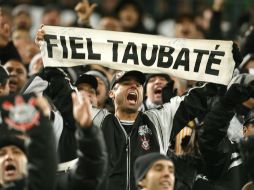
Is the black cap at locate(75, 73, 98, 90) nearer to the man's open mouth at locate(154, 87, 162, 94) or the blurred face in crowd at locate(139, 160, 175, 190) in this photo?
the man's open mouth at locate(154, 87, 162, 94)

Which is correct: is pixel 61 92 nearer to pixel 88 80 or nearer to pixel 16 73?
pixel 88 80

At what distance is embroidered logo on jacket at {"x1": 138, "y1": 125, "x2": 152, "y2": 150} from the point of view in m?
8.66

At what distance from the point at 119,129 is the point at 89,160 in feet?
5.43

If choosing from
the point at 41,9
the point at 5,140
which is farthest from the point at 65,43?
the point at 41,9

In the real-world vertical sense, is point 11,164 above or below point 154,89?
below

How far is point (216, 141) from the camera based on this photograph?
8734mm

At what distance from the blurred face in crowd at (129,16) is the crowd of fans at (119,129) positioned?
203 centimetres

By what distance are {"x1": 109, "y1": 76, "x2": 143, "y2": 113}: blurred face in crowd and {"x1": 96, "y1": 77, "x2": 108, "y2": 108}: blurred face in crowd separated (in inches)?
35.9

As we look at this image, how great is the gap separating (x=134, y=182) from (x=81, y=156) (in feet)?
4.80

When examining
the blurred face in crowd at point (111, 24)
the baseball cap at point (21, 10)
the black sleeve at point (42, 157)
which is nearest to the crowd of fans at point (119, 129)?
the black sleeve at point (42, 157)

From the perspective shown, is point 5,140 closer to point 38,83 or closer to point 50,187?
point 50,187

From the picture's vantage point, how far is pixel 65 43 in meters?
9.12

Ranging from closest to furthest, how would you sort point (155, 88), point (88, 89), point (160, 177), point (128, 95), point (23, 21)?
point (160, 177) → point (128, 95) → point (88, 89) → point (155, 88) → point (23, 21)

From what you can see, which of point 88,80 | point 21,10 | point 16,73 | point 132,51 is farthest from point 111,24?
point 132,51
